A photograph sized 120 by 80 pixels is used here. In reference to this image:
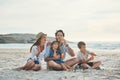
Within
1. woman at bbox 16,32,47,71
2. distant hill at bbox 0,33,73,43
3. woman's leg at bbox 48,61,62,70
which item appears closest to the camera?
woman at bbox 16,32,47,71

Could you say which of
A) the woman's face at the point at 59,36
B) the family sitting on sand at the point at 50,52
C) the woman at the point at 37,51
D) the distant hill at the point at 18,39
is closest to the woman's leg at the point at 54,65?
the family sitting on sand at the point at 50,52

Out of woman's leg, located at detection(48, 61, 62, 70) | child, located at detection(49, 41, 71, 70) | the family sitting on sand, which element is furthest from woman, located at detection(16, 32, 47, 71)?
woman's leg, located at detection(48, 61, 62, 70)

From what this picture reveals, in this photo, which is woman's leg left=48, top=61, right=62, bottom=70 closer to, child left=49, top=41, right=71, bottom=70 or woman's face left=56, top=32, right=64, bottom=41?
child left=49, top=41, right=71, bottom=70

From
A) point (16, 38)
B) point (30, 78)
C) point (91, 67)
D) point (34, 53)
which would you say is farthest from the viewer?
point (16, 38)

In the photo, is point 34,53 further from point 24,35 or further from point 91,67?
point 24,35

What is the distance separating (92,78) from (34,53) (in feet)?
7.78

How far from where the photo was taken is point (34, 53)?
1088 centimetres

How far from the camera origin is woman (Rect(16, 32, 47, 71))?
10.9 metres

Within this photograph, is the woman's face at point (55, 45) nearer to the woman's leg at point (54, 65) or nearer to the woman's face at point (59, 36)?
the woman's face at point (59, 36)

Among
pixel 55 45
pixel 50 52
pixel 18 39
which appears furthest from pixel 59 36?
pixel 18 39

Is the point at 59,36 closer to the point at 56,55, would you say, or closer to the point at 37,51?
the point at 56,55

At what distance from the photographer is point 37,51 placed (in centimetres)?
1090

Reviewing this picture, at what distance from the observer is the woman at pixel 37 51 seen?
1087cm

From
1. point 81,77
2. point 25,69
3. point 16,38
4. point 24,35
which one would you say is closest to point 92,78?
point 81,77
